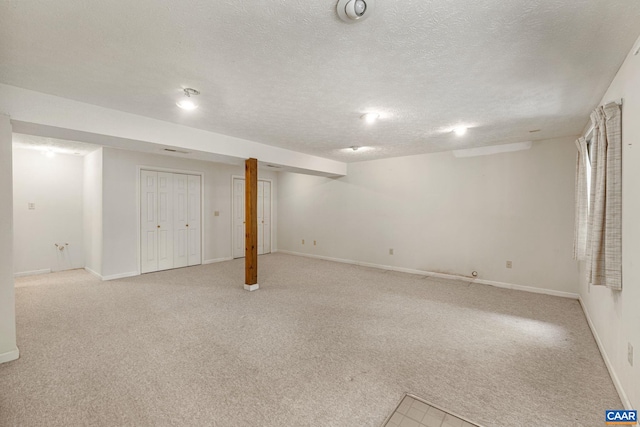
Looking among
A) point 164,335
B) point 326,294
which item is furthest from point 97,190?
point 326,294

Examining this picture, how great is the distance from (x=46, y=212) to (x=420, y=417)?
7065 mm

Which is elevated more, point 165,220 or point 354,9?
point 354,9

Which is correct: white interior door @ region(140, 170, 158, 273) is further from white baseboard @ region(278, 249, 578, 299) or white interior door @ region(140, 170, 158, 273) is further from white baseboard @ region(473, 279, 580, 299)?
white baseboard @ region(473, 279, 580, 299)

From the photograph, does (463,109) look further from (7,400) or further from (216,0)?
(7,400)

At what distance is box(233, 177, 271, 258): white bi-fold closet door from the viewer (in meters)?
6.86

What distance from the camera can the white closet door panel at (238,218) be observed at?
6836mm

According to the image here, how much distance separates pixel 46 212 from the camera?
17.4ft

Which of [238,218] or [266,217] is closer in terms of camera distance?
[238,218]

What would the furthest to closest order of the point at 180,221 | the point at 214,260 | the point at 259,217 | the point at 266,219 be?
the point at 266,219
the point at 259,217
the point at 214,260
the point at 180,221

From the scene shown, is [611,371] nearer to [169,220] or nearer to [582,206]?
[582,206]

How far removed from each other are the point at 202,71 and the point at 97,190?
14.0ft

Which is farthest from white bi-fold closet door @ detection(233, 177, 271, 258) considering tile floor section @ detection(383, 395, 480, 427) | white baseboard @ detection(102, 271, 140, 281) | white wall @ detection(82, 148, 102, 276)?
tile floor section @ detection(383, 395, 480, 427)

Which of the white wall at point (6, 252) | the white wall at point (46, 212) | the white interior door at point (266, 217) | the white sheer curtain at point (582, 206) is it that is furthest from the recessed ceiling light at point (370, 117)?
the white wall at point (46, 212)

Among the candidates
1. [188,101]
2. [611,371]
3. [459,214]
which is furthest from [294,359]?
[459,214]
